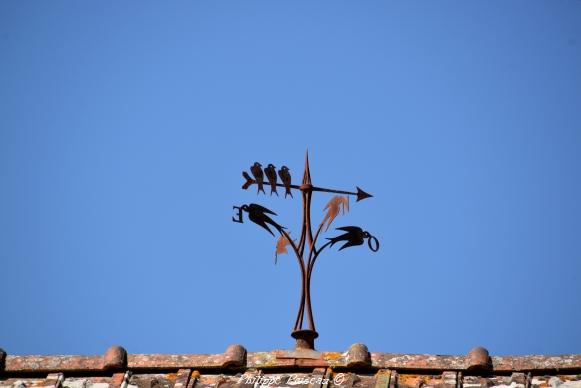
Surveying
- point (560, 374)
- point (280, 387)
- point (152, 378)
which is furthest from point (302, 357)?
point (560, 374)

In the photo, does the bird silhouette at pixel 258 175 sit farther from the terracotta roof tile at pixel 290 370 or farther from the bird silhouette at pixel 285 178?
the terracotta roof tile at pixel 290 370

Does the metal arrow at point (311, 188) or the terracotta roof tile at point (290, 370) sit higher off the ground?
the metal arrow at point (311, 188)

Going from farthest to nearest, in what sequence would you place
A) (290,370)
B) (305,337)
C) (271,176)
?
(271,176) < (305,337) < (290,370)

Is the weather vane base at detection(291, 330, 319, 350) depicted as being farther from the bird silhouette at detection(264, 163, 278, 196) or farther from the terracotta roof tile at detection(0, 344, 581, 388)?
the bird silhouette at detection(264, 163, 278, 196)

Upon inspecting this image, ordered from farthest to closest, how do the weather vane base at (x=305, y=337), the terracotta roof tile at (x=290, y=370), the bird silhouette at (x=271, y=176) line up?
1. the bird silhouette at (x=271, y=176)
2. the weather vane base at (x=305, y=337)
3. the terracotta roof tile at (x=290, y=370)

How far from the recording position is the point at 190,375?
10.8 meters

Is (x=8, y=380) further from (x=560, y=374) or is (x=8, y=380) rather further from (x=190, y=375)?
(x=560, y=374)

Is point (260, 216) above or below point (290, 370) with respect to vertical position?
above

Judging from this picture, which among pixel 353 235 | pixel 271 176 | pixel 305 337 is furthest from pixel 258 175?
pixel 305 337

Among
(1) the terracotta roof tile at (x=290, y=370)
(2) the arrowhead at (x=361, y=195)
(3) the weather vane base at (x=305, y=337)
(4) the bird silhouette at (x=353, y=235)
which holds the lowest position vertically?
(1) the terracotta roof tile at (x=290, y=370)

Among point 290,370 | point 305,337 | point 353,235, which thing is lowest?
point 290,370

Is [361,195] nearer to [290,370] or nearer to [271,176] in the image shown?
[271,176]

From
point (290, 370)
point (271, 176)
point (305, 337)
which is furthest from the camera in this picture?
point (271, 176)

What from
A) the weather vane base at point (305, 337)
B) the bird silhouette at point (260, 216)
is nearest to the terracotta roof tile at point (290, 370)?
the weather vane base at point (305, 337)
